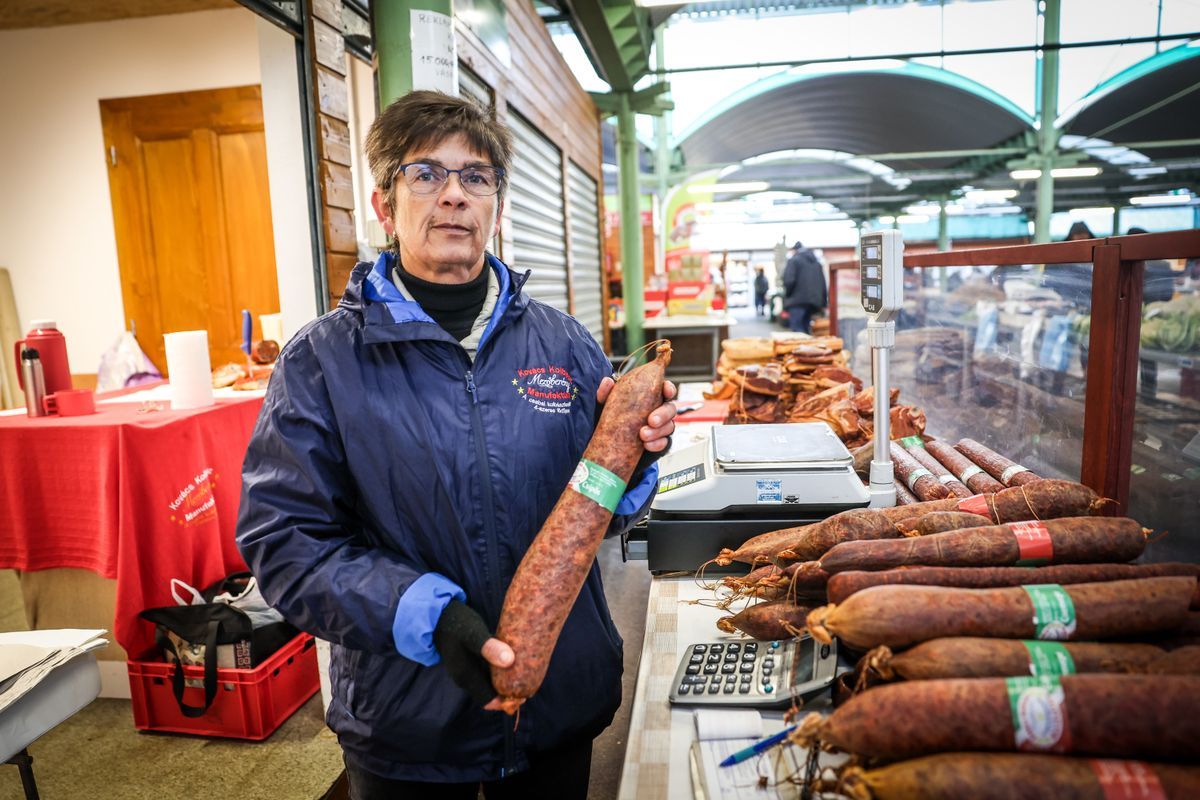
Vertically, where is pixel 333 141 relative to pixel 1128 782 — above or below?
above

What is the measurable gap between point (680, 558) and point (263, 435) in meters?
1.19

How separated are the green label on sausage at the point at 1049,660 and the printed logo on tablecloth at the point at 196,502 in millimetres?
3066

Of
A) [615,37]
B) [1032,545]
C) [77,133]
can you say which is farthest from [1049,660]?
[615,37]

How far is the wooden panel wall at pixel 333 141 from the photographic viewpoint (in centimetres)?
329

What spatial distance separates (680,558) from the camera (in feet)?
6.89

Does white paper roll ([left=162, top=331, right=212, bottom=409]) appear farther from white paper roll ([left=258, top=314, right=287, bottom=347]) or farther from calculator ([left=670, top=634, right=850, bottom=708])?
calculator ([left=670, top=634, right=850, bottom=708])

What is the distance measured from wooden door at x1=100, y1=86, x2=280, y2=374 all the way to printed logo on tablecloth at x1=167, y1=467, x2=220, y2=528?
8.53 feet

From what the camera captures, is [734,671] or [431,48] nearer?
[734,671]

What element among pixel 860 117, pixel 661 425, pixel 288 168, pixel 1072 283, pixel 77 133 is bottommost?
pixel 661 425

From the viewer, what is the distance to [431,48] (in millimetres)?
2816

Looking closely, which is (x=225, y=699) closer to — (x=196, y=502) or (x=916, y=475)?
(x=196, y=502)

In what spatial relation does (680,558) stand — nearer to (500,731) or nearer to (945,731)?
(500,731)

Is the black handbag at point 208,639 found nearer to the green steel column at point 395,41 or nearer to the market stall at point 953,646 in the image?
the market stall at point 953,646

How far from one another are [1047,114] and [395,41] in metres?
16.6
